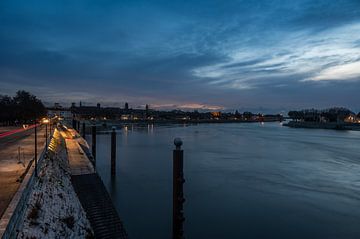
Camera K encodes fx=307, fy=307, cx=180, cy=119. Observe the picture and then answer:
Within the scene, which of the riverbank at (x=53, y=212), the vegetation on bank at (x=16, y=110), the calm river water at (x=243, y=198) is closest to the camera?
the riverbank at (x=53, y=212)

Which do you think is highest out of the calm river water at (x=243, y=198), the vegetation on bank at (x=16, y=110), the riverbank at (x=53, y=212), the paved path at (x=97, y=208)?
the vegetation on bank at (x=16, y=110)

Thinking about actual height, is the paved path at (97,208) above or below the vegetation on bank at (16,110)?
below

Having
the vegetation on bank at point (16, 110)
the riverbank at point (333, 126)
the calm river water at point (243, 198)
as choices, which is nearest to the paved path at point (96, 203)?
the calm river water at point (243, 198)

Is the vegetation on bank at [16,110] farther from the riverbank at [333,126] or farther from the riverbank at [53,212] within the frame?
the riverbank at [333,126]

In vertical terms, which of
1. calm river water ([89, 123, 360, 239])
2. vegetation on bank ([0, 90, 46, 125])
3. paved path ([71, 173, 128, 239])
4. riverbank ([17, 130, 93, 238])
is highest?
vegetation on bank ([0, 90, 46, 125])

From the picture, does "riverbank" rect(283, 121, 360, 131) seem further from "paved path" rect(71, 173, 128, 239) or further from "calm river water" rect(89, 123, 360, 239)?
"paved path" rect(71, 173, 128, 239)

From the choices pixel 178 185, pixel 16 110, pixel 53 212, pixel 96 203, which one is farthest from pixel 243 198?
pixel 16 110

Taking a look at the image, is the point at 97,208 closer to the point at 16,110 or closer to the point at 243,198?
the point at 243,198

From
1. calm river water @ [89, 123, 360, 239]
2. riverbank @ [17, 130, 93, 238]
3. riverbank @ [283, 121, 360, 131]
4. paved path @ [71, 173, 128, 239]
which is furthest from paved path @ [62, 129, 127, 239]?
riverbank @ [283, 121, 360, 131]

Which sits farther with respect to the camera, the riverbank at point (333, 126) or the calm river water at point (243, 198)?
the riverbank at point (333, 126)

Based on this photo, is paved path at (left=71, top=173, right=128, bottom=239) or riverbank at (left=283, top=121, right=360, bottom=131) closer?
paved path at (left=71, top=173, right=128, bottom=239)

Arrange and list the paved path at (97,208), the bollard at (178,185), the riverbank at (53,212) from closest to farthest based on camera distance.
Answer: the riverbank at (53,212)
the bollard at (178,185)
the paved path at (97,208)

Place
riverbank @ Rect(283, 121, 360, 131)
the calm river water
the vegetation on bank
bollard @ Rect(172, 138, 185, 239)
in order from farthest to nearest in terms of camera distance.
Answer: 1. riverbank @ Rect(283, 121, 360, 131)
2. the vegetation on bank
3. the calm river water
4. bollard @ Rect(172, 138, 185, 239)

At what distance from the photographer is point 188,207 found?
19.8 m
